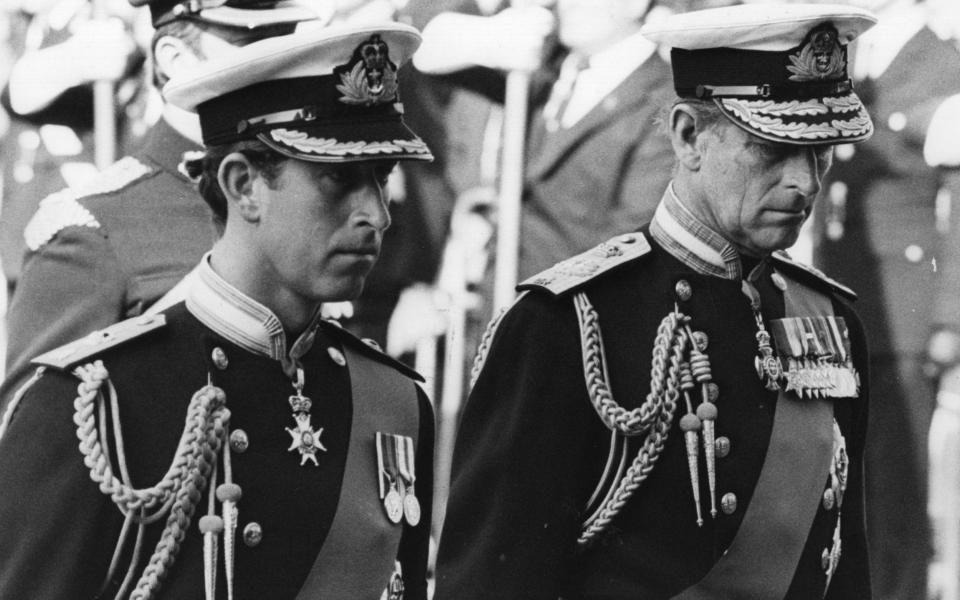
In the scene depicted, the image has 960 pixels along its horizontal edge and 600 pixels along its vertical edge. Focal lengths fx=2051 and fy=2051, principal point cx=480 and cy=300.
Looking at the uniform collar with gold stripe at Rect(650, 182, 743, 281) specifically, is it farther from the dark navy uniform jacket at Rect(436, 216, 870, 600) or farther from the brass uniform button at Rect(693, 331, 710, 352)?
the brass uniform button at Rect(693, 331, 710, 352)

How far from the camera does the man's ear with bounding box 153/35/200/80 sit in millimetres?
5434

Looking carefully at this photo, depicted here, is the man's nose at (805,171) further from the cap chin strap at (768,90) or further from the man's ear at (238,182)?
the man's ear at (238,182)

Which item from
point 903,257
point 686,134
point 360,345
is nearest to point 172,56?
point 360,345

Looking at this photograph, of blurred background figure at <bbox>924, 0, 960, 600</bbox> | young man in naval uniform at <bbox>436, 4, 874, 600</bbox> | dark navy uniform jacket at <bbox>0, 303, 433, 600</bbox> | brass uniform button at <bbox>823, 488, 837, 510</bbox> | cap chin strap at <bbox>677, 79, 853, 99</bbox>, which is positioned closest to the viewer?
dark navy uniform jacket at <bbox>0, 303, 433, 600</bbox>

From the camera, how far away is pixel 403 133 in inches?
151

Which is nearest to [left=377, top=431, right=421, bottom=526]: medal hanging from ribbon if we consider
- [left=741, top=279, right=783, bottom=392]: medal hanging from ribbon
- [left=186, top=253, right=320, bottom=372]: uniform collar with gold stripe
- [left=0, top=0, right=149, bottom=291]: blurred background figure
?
[left=186, top=253, right=320, bottom=372]: uniform collar with gold stripe

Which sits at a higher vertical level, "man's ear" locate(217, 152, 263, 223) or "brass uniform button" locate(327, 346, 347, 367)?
"man's ear" locate(217, 152, 263, 223)

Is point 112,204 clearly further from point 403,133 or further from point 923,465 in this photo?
point 923,465

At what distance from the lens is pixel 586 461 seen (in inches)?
156

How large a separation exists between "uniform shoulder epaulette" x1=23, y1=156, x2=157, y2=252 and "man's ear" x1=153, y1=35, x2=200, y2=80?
311 millimetres

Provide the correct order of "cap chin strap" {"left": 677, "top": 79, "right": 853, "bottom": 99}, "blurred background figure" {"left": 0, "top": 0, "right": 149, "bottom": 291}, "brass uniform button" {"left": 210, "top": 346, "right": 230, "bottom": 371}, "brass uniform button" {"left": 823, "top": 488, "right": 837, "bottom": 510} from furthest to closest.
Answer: "blurred background figure" {"left": 0, "top": 0, "right": 149, "bottom": 291}, "brass uniform button" {"left": 823, "top": 488, "right": 837, "bottom": 510}, "cap chin strap" {"left": 677, "top": 79, "right": 853, "bottom": 99}, "brass uniform button" {"left": 210, "top": 346, "right": 230, "bottom": 371}

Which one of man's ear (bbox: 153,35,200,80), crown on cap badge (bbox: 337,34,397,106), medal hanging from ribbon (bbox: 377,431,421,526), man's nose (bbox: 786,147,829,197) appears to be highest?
man's nose (bbox: 786,147,829,197)

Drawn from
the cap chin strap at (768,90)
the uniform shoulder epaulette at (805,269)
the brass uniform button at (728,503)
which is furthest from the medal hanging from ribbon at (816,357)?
the cap chin strap at (768,90)

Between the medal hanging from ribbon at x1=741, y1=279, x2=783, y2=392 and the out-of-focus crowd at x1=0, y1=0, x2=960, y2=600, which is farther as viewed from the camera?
the out-of-focus crowd at x1=0, y1=0, x2=960, y2=600
